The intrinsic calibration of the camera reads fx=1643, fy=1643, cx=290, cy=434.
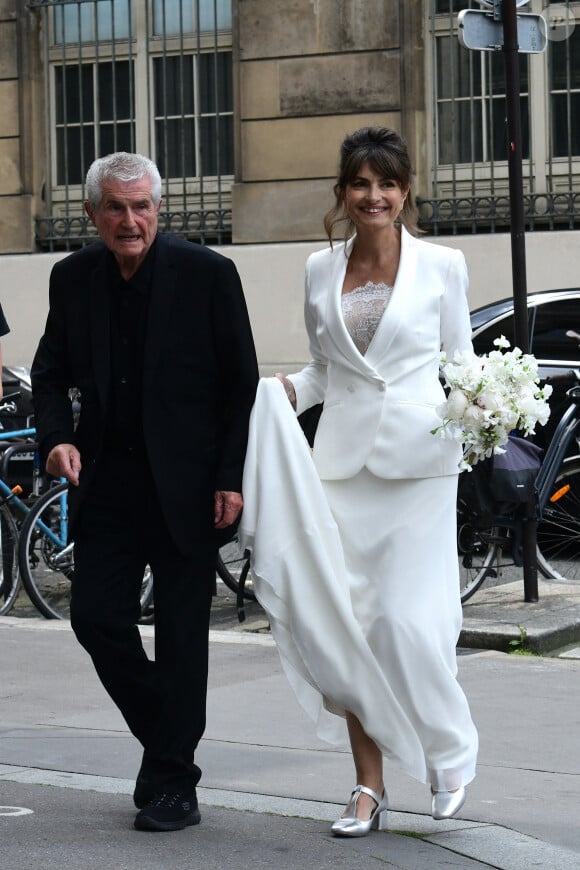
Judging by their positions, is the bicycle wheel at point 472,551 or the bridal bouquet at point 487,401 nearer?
the bridal bouquet at point 487,401

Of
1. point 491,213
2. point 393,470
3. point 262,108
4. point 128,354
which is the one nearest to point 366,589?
point 393,470

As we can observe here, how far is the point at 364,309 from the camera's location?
465cm

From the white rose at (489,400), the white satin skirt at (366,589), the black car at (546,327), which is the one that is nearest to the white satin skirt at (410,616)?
the white satin skirt at (366,589)

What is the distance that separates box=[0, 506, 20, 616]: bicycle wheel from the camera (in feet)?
28.6

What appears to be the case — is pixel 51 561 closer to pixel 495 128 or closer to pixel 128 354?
pixel 128 354

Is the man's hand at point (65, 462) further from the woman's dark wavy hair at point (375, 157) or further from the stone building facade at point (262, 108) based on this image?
the stone building facade at point (262, 108)

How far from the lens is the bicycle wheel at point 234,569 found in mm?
8500

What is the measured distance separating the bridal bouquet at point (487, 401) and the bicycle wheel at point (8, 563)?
4.54 metres

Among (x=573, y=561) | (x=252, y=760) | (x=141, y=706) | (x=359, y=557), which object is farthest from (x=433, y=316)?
(x=573, y=561)

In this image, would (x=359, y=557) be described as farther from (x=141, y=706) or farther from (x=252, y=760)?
(x=252, y=760)

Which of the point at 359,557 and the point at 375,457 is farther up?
the point at 375,457

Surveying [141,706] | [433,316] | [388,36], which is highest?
[388,36]

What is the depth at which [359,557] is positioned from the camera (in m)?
4.57

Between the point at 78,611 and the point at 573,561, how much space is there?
17.6ft
